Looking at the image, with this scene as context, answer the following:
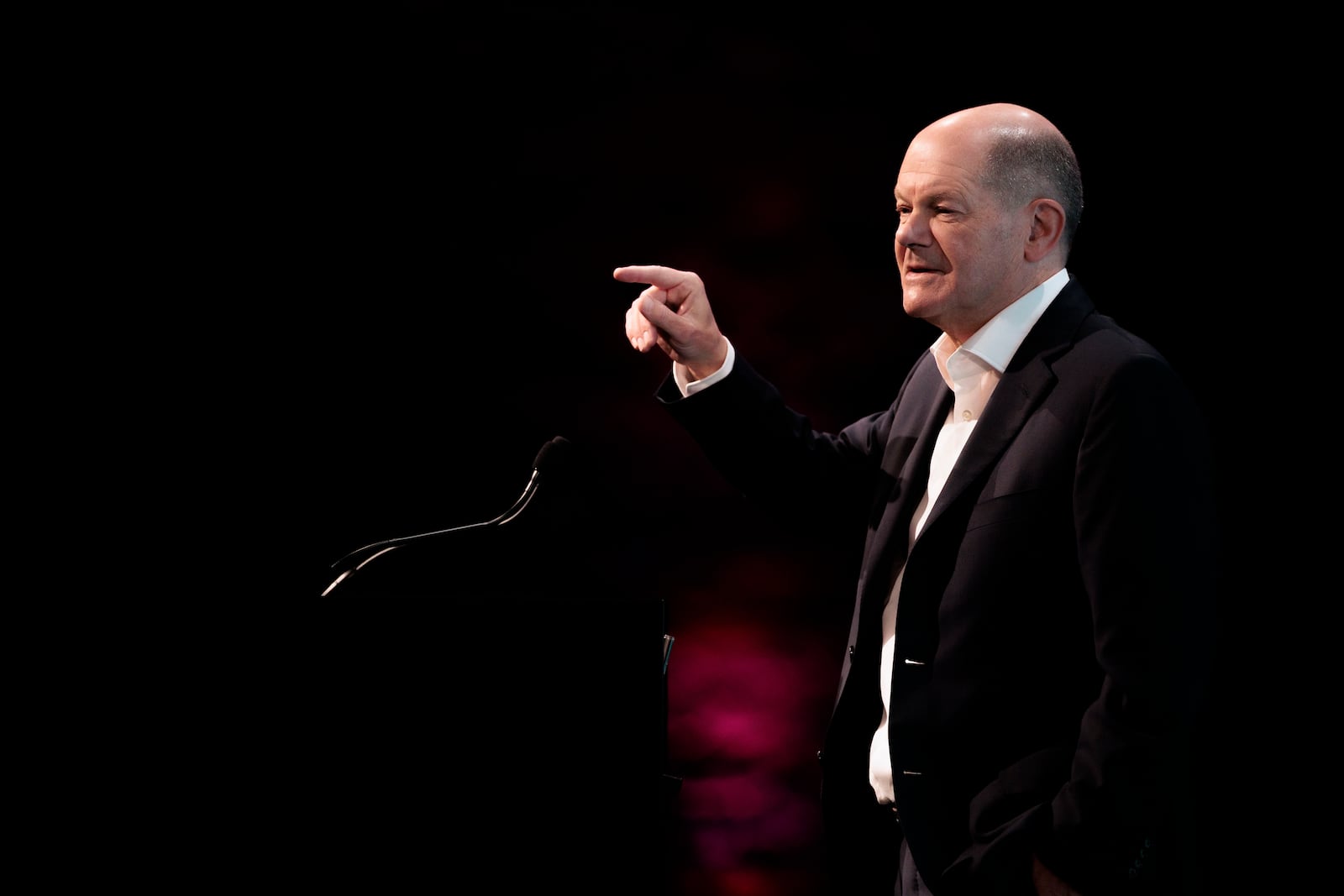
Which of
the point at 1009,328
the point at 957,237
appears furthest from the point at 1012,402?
the point at 957,237

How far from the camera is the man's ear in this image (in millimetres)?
1417

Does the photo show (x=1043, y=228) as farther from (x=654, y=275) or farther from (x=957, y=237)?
(x=654, y=275)

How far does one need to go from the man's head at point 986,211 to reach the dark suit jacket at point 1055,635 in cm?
8

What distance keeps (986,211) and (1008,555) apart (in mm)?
471

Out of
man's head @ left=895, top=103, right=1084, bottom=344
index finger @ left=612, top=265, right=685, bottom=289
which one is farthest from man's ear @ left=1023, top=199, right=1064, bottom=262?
index finger @ left=612, top=265, right=685, bottom=289

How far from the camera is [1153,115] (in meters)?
2.06

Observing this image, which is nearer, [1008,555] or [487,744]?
[487,744]

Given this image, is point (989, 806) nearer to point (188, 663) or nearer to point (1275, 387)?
point (188, 663)

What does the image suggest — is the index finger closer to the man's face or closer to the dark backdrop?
the man's face

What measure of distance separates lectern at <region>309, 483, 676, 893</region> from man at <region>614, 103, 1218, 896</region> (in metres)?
0.37

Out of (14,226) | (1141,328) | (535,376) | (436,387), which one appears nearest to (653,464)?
(535,376)

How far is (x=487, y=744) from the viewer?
1.12m

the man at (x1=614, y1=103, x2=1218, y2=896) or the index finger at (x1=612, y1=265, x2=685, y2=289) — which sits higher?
the index finger at (x1=612, y1=265, x2=685, y2=289)

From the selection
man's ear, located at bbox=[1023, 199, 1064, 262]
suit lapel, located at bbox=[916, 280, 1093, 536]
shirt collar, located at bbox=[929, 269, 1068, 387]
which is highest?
man's ear, located at bbox=[1023, 199, 1064, 262]
